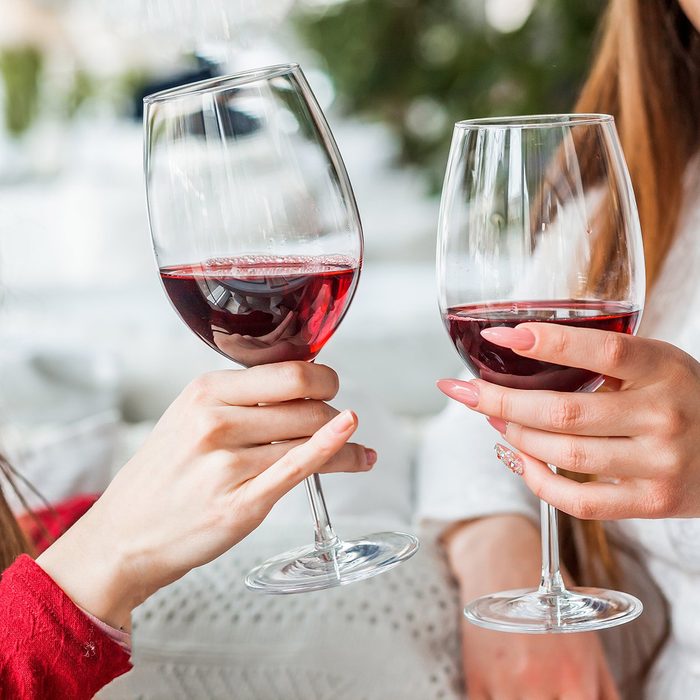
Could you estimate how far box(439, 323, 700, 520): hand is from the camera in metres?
0.62

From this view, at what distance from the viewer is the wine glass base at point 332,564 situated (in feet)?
2.22

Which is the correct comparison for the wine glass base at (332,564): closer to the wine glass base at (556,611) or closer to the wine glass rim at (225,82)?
the wine glass base at (556,611)

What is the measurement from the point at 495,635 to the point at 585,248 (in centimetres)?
50

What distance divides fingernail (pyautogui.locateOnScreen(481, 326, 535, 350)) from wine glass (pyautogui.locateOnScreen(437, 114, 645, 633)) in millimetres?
16

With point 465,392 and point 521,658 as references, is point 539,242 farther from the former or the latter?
point 521,658

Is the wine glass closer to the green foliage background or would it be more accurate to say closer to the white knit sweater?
the white knit sweater

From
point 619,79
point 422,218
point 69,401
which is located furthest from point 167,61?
point 619,79

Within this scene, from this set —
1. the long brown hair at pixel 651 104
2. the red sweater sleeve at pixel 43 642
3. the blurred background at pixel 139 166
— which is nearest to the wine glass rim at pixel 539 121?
the red sweater sleeve at pixel 43 642

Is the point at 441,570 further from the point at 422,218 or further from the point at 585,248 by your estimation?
the point at 422,218

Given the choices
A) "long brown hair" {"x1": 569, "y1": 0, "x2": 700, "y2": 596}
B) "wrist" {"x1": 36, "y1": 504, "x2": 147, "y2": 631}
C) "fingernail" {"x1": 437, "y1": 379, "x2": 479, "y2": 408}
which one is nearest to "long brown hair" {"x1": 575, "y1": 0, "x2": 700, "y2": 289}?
"long brown hair" {"x1": 569, "y1": 0, "x2": 700, "y2": 596}

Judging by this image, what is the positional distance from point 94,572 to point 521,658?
456mm

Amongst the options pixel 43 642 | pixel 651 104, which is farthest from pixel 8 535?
pixel 651 104

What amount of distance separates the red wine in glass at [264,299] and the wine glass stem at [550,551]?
207mm

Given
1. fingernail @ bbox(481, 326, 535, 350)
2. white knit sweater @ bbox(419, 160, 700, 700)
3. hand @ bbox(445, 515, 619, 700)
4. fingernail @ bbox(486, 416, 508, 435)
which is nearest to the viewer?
fingernail @ bbox(481, 326, 535, 350)
